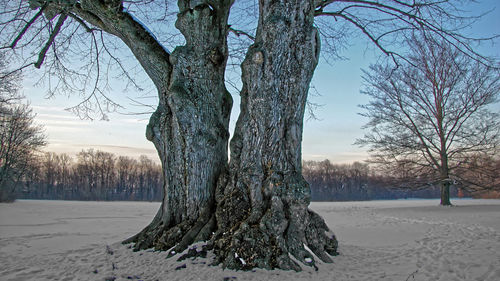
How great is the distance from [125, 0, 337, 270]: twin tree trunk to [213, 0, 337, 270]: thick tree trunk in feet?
0.04

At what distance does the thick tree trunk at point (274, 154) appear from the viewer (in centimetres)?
353

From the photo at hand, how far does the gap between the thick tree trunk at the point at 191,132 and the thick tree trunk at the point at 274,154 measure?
0.34 metres

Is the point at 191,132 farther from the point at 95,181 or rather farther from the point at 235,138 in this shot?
the point at 95,181

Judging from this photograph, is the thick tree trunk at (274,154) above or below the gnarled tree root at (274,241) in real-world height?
above

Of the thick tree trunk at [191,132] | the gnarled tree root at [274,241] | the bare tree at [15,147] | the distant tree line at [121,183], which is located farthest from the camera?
the distant tree line at [121,183]

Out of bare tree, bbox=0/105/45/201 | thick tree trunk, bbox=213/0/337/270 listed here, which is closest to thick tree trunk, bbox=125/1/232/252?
thick tree trunk, bbox=213/0/337/270

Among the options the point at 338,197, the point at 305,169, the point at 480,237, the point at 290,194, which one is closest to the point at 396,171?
the point at 480,237

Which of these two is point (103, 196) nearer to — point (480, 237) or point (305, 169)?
point (305, 169)

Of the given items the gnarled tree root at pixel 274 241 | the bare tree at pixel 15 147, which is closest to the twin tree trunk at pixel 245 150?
the gnarled tree root at pixel 274 241

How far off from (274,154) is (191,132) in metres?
1.26

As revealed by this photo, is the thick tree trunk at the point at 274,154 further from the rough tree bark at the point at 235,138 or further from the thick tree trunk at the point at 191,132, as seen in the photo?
the thick tree trunk at the point at 191,132

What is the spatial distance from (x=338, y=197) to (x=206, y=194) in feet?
182

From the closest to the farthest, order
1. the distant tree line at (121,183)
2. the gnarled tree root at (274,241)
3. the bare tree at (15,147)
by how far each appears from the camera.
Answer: the gnarled tree root at (274,241), the bare tree at (15,147), the distant tree line at (121,183)

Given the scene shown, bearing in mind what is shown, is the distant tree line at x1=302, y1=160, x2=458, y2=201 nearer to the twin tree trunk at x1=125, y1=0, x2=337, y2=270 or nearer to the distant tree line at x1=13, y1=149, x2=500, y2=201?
the distant tree line at x1=13, y1=149, x2=500, y2=201
